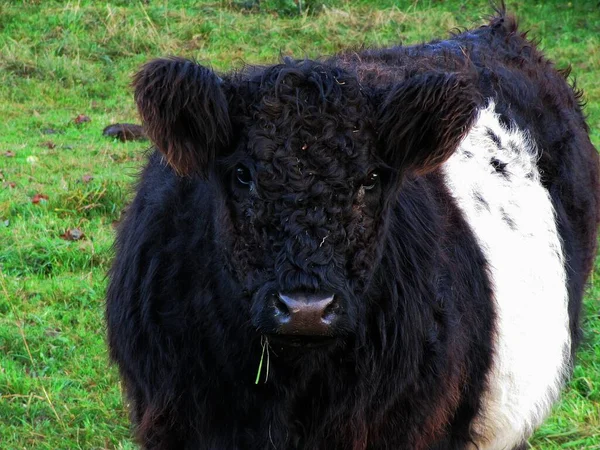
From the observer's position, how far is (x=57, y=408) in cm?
488

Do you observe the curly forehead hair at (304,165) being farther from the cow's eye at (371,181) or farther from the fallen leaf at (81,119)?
the fallen leaf at (81,119)

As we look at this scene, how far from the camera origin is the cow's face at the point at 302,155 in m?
2.98

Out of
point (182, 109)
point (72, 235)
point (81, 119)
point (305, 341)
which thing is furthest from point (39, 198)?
point (305, 341)

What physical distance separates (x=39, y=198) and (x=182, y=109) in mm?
4568

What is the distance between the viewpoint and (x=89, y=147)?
29.6ft

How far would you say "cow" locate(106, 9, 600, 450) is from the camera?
307cm

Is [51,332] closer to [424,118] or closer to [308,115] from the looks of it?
[308,115]

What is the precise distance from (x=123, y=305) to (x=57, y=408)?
62.3 inches

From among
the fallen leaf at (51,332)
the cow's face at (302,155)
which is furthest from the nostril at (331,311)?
the fallen leaf at (51,332)

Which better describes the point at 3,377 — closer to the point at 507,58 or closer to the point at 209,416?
the point at 209,416

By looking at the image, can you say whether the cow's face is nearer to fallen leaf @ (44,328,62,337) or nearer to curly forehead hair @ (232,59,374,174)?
curly forehead hair @ (232,59,374,174)

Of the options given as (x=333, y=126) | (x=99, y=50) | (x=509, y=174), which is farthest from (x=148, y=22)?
(x=333, y=126)

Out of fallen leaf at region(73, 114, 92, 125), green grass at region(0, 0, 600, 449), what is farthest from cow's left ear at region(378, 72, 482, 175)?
fallen leaf at region(73, 114, 92, 125)

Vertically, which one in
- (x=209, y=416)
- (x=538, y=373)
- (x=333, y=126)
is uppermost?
(x=333, y=126)
